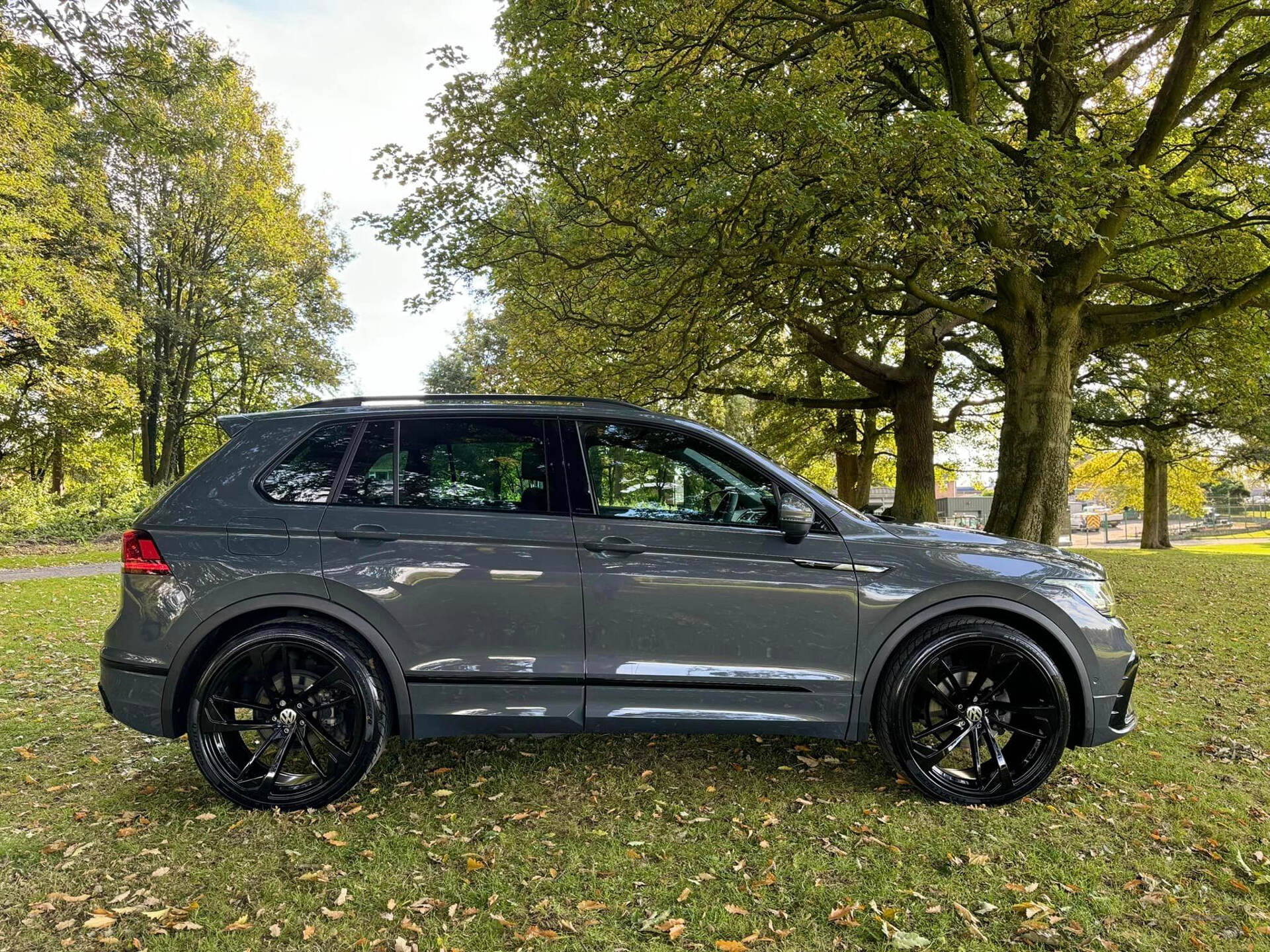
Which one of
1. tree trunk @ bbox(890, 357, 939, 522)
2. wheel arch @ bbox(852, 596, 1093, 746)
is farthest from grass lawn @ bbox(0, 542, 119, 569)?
tree trunk @ bbox(890, 357, 939, 522)

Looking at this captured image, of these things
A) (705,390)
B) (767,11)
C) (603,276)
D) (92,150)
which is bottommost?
(705,390)

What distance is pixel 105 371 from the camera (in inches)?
778

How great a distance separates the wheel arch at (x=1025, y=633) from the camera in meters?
3.27

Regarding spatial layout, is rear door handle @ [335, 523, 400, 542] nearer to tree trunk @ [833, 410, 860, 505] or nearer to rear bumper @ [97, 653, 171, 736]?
rear bumper @ [97, 653, 171, 736]

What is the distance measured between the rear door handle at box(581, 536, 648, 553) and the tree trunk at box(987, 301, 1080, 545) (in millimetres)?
7010

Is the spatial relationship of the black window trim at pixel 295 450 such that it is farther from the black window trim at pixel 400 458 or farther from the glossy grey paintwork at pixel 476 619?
the glossy grey paintwork at pixel 476 619

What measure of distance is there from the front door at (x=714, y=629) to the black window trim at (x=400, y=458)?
30 centimetres

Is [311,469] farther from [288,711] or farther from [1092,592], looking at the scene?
[1092,592]

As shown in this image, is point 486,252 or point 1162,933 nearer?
point 1162,933

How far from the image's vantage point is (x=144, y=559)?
10.5ft

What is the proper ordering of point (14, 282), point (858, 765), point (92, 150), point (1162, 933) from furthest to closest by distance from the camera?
1. point (92, 150)
2. point (14, 282)
3. point (858, 765)
4. point (1162, 933)

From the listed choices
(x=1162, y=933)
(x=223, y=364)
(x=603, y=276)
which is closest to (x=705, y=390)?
(x=603, y=276)

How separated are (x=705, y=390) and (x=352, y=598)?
12205 mm

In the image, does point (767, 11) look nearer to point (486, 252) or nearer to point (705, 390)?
point (486, 252)
